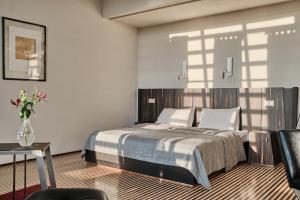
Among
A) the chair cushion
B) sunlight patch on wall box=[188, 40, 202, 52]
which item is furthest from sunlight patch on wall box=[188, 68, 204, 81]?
the chair cushion

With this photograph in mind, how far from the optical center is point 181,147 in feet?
11.2

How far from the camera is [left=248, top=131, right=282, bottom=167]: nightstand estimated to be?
4.18 meters

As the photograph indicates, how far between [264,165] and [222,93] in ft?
4.63

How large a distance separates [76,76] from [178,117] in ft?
6.36

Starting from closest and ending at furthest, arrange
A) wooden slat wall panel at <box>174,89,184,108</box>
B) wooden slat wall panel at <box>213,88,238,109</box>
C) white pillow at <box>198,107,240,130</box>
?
white pillow at <box>198,107,240,130</box>
wooden slat wall panel at <box>213,88,238,109</box>
wooden slat wall panel at <box>174,89,184,108</box>

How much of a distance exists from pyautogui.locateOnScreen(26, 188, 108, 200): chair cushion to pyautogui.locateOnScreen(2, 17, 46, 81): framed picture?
270 cm

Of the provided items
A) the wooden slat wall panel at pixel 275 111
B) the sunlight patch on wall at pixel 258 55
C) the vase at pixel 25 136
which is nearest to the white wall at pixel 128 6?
the sunlight patch on wall at pixel 258 55

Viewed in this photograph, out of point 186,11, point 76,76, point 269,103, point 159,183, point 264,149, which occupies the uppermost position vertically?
point 186,11

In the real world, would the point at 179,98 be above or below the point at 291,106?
above

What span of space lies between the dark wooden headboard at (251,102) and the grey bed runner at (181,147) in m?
0.70

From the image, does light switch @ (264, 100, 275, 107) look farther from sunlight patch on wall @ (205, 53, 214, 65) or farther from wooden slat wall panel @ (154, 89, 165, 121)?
wooden slat wall panel @ (154, 89, 165, 121)

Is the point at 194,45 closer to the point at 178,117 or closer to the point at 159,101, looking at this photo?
the point at 159,101

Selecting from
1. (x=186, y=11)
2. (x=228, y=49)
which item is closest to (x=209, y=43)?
(x=228, y=49)

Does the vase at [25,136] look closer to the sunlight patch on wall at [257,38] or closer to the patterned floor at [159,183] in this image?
the patterned floor at [159,183]
